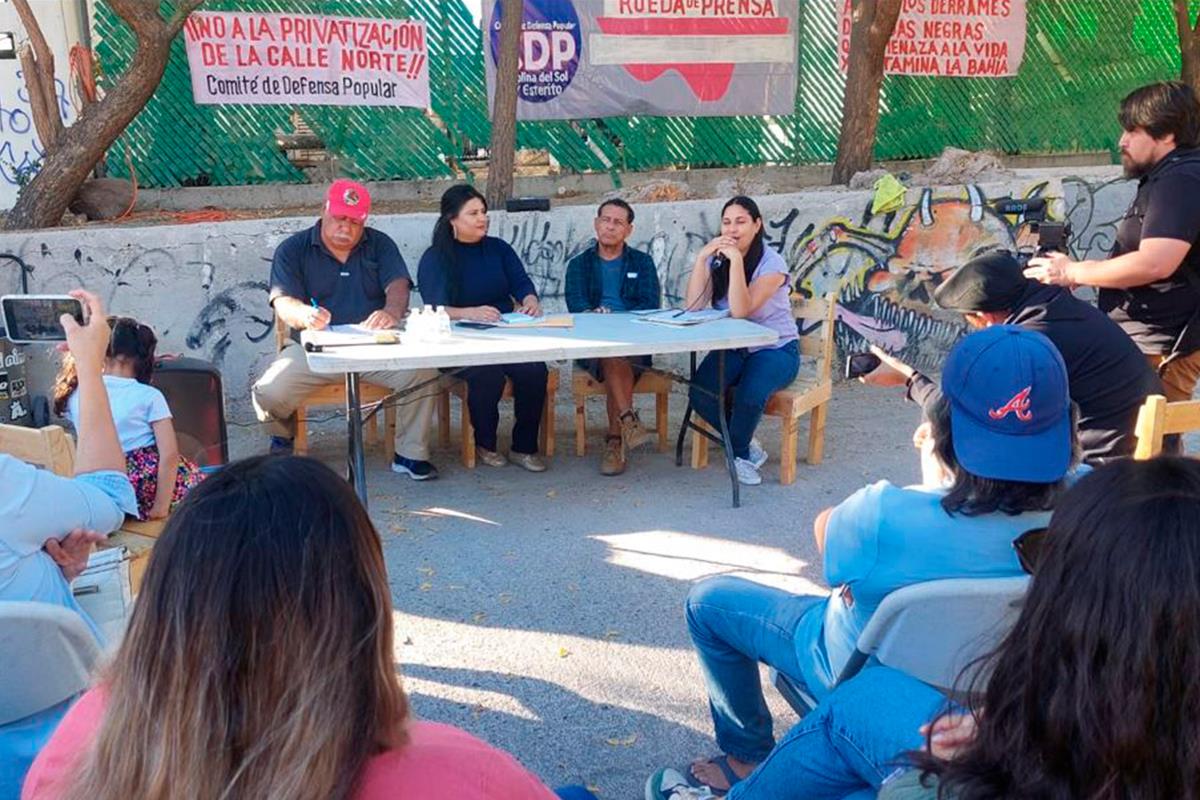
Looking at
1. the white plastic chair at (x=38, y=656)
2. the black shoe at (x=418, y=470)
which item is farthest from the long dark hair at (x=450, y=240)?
the white plastic chair at (x=38, y=656)

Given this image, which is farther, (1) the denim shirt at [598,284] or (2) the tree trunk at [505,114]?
(2) the tree trunk at [505,114]

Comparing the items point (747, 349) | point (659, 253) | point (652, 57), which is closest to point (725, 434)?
point (747, 349)

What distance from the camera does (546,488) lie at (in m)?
5.61

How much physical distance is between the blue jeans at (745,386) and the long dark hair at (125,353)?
9.04 ft

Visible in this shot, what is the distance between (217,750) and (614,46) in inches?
334

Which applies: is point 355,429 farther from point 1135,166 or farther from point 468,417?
point 1135,166

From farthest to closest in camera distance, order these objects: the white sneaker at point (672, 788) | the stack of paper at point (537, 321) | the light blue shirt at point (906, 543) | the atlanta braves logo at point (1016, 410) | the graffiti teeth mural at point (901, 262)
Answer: the graffiti teeth mural at point (901, 262), the stack of paper at point (537, 321), the white sneaker at point (672, 788), the atlanta braves logo at point (1016, 410), the light blue shirt at point (906, 543)

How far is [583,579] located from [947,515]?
97.3 inches

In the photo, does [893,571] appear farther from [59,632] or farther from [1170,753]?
[59,632]

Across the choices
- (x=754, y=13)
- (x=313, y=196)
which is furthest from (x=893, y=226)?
(x=313, y=196)

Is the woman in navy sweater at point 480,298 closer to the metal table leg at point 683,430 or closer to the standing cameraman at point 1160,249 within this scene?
the metal table leg at point 683,430

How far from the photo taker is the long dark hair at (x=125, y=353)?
3.57 metres

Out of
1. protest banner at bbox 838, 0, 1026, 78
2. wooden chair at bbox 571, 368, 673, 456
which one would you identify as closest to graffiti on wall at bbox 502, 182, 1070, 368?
wooden chair at bbox 571, 368, 673, 456

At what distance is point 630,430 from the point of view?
19.6 ft
